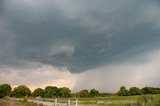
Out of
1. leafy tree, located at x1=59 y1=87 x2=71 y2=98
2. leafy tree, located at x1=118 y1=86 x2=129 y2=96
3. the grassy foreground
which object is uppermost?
leafy tree, located at x1=59 y1=87 x2=71 y2=98

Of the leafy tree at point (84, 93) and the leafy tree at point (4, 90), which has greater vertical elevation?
the leafy tree at point (4, 90)

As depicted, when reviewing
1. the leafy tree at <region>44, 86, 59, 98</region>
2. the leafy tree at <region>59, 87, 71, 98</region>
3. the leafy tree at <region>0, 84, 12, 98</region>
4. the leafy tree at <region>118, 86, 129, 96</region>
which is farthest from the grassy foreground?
the leafy tree at <region>59, 87, 71, 98</region>

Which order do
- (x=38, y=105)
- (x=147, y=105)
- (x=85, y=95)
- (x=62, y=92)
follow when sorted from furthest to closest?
(x=62, y=92) → (x=85, y=95) → (x=38, y=105) → (x=147, y=105)

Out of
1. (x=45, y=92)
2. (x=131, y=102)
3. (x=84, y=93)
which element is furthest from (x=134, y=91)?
(x=131, y=102)

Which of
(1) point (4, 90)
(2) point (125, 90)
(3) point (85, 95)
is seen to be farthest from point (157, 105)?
(1) point (4, 90)

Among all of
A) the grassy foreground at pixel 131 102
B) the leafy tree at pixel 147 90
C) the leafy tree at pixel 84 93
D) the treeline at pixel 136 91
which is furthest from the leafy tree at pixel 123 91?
the grassy foreground at pixel 131 102

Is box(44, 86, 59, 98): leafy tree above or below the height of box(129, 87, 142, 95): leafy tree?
above

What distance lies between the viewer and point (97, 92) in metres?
174

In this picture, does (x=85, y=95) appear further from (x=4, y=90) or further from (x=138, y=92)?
(x=4, y=90)

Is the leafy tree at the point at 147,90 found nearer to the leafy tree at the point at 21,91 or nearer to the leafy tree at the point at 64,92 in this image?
the leafy tree at the point at 64,92

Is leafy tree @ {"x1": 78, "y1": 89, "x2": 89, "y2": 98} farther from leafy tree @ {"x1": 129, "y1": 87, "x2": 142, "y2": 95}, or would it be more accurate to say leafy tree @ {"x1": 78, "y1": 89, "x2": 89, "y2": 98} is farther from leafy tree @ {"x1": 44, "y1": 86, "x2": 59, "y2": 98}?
leafy tree @ {"x1": 129, "y1": 87, "x2": 142, "y2": 95}

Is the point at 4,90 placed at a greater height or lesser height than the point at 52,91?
lesser

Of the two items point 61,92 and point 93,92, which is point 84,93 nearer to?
point 93,92

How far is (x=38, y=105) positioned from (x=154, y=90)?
5003 inches
